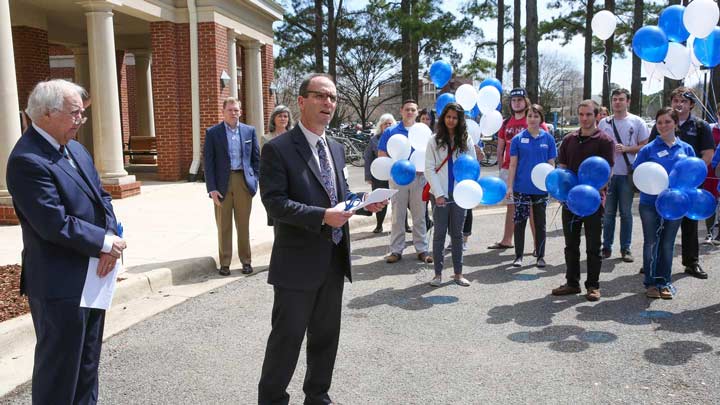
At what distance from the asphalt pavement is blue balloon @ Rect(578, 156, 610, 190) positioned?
47.1 inches

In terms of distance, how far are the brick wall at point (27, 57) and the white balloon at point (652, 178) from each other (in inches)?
464

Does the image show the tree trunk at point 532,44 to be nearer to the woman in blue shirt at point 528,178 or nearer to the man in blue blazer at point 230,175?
the woman in blue shirt at point 528,178

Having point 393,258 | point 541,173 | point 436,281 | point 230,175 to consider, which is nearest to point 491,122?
point 541,173

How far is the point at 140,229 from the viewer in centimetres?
855

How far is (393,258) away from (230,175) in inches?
88.4

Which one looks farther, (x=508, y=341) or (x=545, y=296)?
(x=545, y=296)

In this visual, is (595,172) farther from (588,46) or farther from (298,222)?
(588,46)

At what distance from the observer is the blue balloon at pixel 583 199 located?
5.10m

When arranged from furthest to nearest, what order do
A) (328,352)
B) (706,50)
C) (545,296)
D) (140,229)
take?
1. (140,229)
2. (545,296)
3. (706,50)
4. (328,352)

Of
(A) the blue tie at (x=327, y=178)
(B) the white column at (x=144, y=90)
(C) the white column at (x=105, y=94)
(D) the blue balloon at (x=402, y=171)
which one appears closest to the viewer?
(A) the blue tie at (x=327, y=178)

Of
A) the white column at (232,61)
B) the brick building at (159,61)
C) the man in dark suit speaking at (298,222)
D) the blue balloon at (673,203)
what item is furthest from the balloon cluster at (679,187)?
the white column at (232,61)

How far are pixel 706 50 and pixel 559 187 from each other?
1823mm

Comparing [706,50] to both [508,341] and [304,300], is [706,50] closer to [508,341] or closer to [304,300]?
[508,341]

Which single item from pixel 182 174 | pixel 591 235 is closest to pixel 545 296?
pixel 591 235
